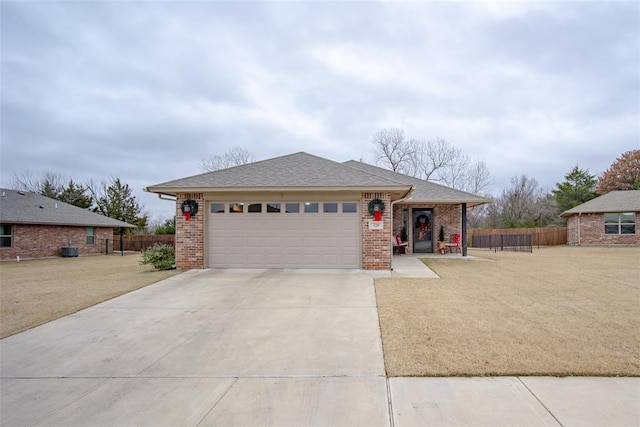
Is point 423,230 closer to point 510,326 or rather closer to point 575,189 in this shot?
point 510,326

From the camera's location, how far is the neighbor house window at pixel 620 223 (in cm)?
2412

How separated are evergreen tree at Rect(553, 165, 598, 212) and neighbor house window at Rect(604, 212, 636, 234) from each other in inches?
345

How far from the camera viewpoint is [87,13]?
1056 centimetres

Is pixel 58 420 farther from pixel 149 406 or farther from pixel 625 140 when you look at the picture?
pixel 625 140

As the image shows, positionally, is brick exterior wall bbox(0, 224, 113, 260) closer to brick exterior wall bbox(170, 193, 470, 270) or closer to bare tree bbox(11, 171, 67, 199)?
brick exterior wall bbox(170, 193, 470, 270)

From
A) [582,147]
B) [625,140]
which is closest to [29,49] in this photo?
[582,147]

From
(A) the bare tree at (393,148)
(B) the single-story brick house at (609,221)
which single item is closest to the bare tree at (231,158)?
(A) the bare tree at (393,148)

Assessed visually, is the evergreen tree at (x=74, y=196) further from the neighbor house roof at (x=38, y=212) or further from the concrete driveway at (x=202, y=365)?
the concrete driveway at (x=202, y=365)

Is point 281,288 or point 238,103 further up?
point 238,103

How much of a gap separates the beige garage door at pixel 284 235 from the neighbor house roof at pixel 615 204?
75.3 ft

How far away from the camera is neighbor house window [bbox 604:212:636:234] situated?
24125 millimetres

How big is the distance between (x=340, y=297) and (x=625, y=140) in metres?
42.8

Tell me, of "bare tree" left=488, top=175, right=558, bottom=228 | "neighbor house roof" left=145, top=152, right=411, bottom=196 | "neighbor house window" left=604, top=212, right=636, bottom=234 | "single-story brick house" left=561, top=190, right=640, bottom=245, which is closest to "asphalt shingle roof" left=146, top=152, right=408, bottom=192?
"neighbor house roof" left=145, top=152, right=411, bottom=196

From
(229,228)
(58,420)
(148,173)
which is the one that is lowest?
(58,420)
